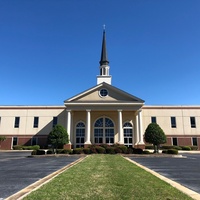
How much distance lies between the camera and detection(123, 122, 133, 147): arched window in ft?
120

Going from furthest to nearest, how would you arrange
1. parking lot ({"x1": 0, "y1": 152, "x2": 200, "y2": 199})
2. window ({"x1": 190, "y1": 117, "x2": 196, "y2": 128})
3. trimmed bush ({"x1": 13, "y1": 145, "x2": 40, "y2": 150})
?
window ({"x1": 190, "y1": 117, "x2": 196, "y2": 128}) < trimmed bush ({"x1": 13, "y1": 145, "x2": 40, "y2": 150}) < parking lot ({"x1": 0, "y1": 152, "x2": 200, "y2": 199})

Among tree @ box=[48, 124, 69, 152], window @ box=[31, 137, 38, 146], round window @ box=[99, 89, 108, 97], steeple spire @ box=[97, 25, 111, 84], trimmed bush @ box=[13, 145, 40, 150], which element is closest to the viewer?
tree @ box=[48, 124, 69, 152]

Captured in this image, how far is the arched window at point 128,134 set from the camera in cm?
3656

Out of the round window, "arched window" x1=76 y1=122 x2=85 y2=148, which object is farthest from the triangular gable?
"arched window" x1=76 y1=122 x2=85 y2=148

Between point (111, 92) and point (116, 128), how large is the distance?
6.60m

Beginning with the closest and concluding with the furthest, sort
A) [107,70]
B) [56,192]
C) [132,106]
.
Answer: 1. [56,192]
2. [132,106]
3. [107,70]

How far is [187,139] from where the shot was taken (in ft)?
130

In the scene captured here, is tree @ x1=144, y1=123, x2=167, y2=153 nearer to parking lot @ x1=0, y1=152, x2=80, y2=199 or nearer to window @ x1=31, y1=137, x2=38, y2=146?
parking lot @ x1=0, y1=152, x2=80, y2=199

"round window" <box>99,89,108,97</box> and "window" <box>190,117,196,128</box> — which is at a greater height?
"round window" <box>99,89,108,97</box>

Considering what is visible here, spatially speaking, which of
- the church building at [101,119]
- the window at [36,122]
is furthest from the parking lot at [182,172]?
the window at [36,122]

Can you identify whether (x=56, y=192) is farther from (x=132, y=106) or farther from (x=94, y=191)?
(x=132, y=106)

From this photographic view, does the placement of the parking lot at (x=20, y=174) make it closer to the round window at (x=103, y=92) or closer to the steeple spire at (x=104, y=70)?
the round window at (x=103, y=92)

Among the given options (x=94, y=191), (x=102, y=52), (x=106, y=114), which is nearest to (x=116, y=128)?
(x=106, y=114)

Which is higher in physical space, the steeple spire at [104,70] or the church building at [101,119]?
the steeple spire at [104,70]
